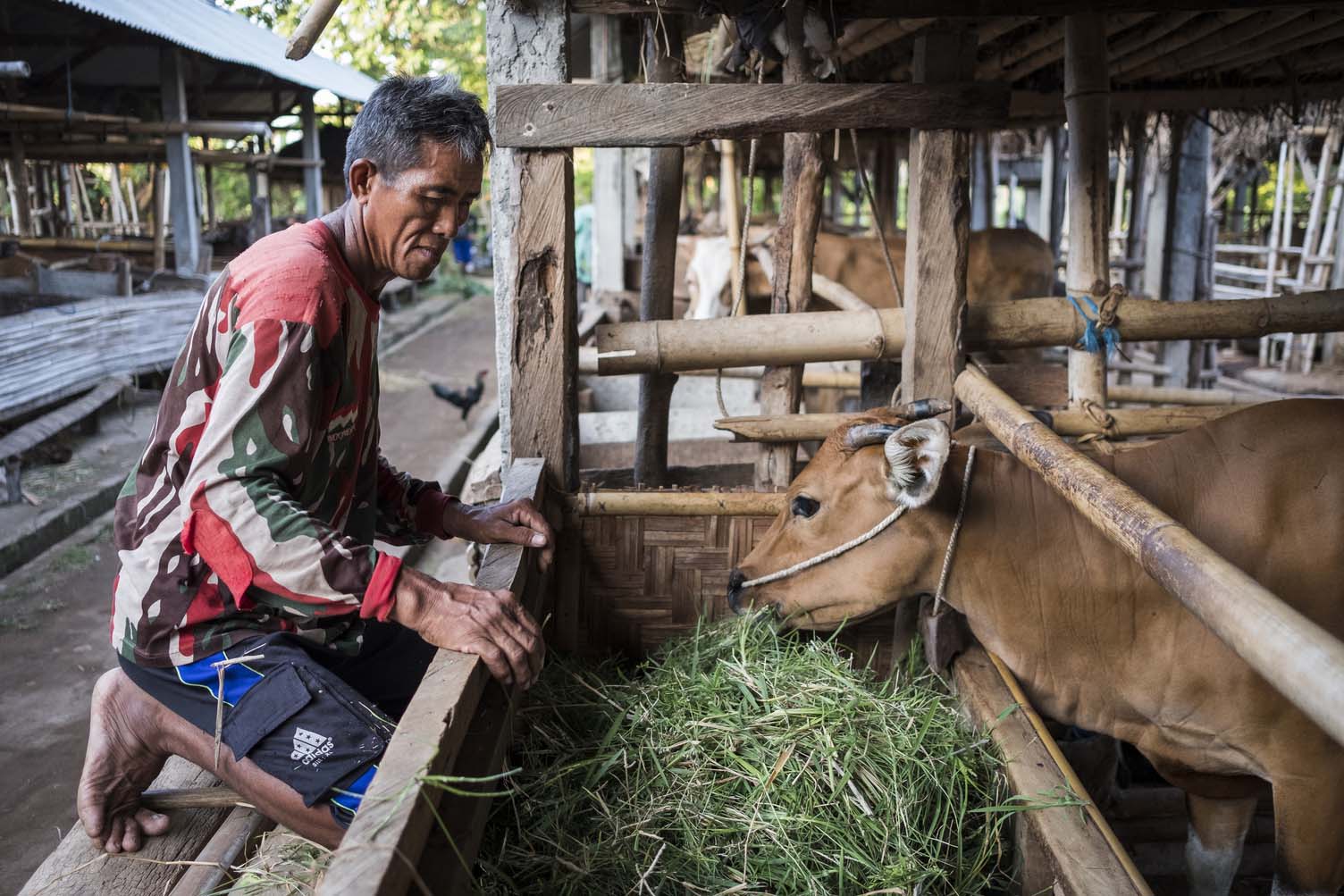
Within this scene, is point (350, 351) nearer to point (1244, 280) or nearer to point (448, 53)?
point (1244, 280)

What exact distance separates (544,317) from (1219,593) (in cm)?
212

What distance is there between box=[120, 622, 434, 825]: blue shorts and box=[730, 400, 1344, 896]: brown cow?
1245 mm

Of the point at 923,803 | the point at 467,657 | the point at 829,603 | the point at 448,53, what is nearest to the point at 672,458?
the point at 829,603

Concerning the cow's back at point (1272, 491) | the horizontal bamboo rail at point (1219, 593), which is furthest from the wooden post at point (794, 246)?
the horizontal bamboo rail at point (1219, 593)

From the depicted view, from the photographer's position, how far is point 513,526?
2797mm

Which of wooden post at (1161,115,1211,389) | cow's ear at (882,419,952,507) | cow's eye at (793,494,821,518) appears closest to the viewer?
cow's ear at (882,419,952,507)

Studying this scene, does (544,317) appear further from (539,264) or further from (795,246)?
(795,246)

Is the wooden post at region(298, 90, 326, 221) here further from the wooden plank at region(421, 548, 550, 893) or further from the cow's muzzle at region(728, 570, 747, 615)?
the wooden plank at region(421, 548, 550, 893)

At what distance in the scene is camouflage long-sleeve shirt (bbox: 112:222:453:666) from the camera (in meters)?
2.06

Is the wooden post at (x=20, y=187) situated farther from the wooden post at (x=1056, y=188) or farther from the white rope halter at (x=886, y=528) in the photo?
the white rope halter at (x=886, y=528)

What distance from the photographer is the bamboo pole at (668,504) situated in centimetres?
334

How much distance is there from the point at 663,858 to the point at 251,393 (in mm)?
1322

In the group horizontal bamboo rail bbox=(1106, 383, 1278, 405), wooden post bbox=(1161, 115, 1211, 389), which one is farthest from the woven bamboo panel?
wooden post bbox=(1161, 115, 1211, 389)

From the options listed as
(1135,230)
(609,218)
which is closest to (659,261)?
(609,218)
